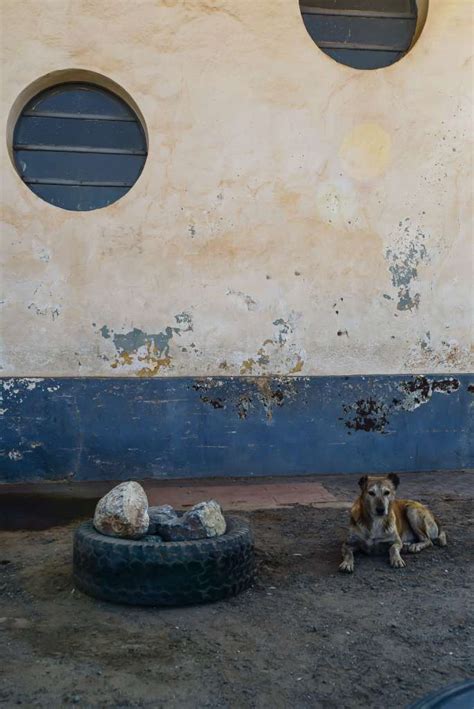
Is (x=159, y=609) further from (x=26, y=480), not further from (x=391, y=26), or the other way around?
(x=391, y=26)

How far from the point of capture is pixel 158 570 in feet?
13.3

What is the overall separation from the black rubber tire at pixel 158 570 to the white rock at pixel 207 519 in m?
0.09

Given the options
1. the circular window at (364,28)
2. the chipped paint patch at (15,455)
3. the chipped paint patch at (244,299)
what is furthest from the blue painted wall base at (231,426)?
the circular window at (364,28)

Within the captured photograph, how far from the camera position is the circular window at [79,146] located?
7.34m

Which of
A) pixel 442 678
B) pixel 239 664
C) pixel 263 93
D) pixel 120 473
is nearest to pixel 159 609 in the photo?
pixel 239 664

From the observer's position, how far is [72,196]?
24.2 feet

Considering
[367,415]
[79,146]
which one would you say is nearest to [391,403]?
[367,415]

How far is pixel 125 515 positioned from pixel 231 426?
3224 millimetres

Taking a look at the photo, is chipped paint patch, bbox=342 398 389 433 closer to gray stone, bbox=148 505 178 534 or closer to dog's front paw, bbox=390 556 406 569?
dog's front paw, bbox=390 556 406 569

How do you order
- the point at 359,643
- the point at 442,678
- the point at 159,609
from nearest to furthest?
the point at 442,678 < the point at 359,643 < the point at 159,609

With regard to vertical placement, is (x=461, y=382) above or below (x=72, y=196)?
below

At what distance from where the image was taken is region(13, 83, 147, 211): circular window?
7.34 metres

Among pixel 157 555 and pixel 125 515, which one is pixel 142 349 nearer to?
pixel 125 515

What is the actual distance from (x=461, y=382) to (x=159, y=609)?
184 inches
